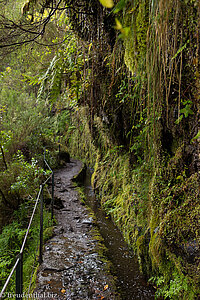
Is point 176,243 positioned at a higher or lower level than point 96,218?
higher

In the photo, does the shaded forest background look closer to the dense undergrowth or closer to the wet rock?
the dense undergrowth

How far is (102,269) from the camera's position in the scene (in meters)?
3.43

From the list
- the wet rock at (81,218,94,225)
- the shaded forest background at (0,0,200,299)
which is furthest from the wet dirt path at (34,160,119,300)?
the shaded forest background at (0,0,200,299)

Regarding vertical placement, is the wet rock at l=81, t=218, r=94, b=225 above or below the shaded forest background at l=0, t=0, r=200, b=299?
below

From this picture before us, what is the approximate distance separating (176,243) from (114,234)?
2.40 meters

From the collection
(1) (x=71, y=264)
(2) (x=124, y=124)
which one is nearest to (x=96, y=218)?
(1) (x=71, y=264)

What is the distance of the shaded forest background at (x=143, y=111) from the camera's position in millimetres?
1971

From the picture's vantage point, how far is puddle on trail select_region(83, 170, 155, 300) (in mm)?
3090

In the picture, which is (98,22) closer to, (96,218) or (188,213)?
(188,213)

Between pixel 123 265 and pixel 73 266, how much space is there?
0.86 m

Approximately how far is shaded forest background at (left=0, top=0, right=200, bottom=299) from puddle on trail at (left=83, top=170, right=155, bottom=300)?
0.59ft

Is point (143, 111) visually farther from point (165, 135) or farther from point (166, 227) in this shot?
point (166, 227)

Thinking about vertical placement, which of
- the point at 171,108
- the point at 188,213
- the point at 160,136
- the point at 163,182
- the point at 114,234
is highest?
the point at 171,108

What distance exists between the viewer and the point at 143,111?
11.5ft
